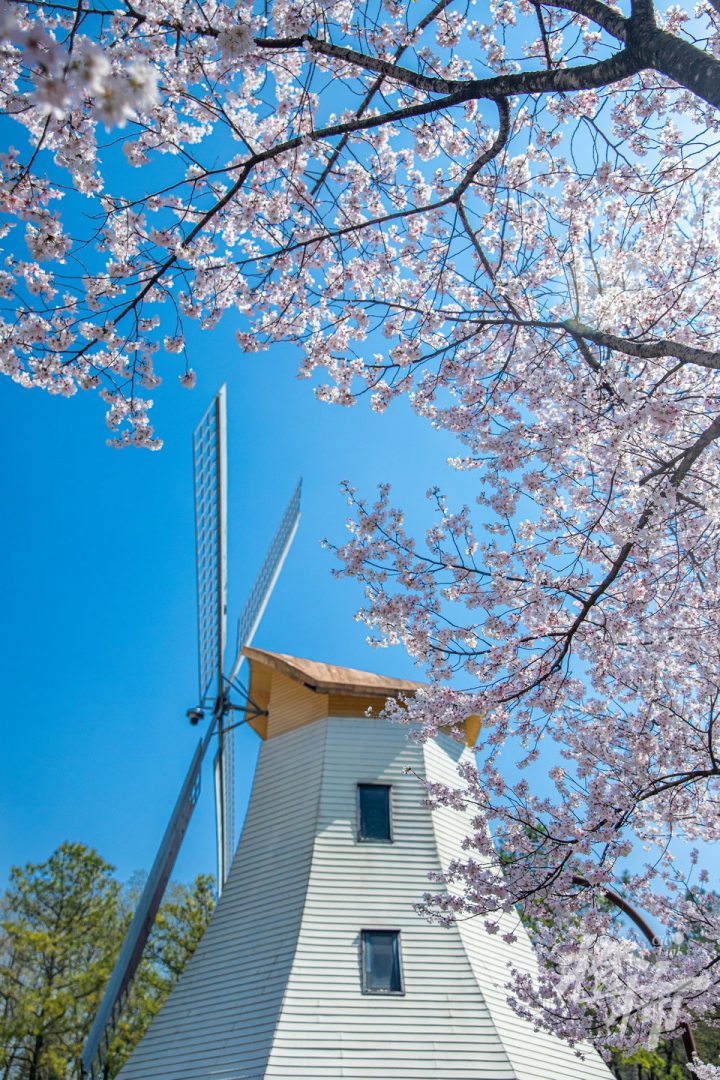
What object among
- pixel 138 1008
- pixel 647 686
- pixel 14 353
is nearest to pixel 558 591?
pixel 647 686

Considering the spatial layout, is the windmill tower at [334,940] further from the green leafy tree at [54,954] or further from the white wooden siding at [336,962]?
the green leafy tree at [54,954]

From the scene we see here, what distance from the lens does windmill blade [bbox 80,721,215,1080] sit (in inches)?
361

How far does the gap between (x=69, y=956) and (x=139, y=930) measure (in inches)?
348

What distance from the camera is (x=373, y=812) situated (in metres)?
10.7

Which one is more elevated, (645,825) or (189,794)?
(189,794)

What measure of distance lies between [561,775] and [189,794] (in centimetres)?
755

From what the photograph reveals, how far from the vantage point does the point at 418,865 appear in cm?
1013

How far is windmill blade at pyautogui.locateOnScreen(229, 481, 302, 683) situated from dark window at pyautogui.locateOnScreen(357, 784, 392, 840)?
181 inches

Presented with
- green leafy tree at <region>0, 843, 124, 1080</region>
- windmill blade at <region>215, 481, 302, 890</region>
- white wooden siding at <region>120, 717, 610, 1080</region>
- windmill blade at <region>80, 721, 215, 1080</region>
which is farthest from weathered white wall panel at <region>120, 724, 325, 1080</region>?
green leafy tree at <region>0, 843, 124, 1080</region>

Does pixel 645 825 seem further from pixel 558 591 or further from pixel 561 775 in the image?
pixel 558 591

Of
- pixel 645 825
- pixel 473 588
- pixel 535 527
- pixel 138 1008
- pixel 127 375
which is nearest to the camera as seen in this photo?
pixel 127 375

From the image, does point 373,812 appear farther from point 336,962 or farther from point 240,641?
point 240,641

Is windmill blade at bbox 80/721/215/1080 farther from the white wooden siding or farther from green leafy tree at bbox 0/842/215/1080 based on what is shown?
green leafy tree at bbox 0/842/215/1080

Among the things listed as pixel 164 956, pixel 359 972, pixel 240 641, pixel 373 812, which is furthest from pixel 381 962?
pixel 164 956
